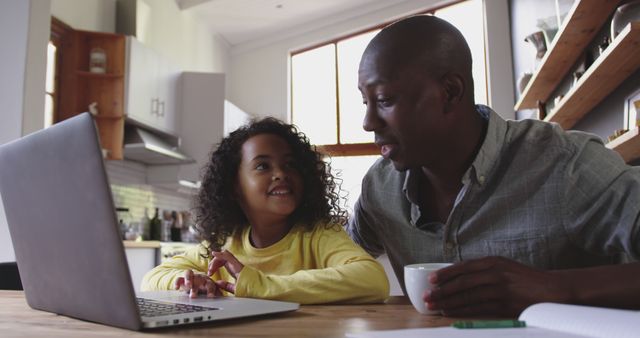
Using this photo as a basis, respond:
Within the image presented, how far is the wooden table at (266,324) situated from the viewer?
637mm

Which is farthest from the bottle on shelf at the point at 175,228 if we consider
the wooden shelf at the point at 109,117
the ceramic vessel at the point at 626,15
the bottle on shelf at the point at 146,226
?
the ceramic vessel at the point at 626,15

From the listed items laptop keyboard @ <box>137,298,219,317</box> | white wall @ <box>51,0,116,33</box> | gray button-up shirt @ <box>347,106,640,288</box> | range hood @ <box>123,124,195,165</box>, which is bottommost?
laptop keyboard @ <box>137,298,219,317</box>

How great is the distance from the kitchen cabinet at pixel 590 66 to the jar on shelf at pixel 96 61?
10.4ft

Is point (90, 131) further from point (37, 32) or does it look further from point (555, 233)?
point (37, 32)

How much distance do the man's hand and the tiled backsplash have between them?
4.13 meters

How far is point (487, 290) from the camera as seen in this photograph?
80 centimetres

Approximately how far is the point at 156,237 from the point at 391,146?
4270 millimetres

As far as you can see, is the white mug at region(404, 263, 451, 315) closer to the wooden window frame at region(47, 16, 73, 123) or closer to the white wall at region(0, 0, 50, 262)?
the white wall at region(0, 0, 50, 262)

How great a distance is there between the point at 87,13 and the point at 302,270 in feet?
13.4

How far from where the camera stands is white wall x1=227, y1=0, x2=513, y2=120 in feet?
21.0

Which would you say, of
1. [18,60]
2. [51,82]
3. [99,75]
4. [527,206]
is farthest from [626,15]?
[51,82]

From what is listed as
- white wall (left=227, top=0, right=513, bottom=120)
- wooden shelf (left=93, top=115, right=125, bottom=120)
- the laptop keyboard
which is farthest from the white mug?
white wall (left=227, top=0, right=513, bottom=120)

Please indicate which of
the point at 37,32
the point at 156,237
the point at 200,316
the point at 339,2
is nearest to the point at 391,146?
the point at 200,316

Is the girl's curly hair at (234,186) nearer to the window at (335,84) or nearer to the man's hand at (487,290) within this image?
the man's hand at (487,290)
